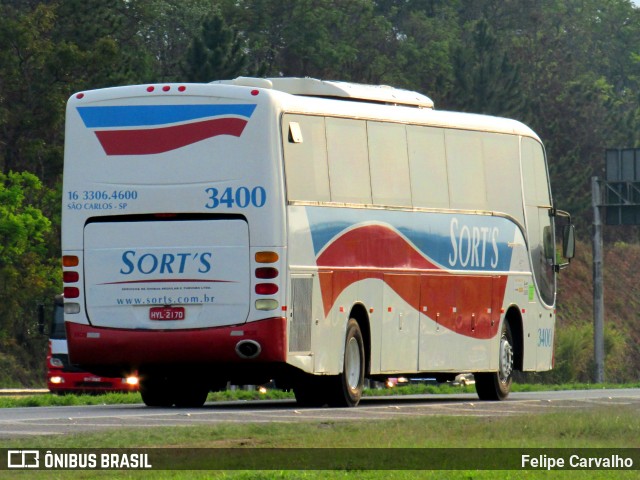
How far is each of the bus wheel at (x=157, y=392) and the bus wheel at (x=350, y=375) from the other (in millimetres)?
2288

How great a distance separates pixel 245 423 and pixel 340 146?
17.7 feet

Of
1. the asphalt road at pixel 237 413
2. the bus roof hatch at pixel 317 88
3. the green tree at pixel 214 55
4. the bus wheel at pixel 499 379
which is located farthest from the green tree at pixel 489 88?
the bus roof hatch at pixel 317 88

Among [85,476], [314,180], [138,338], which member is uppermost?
[314,180]

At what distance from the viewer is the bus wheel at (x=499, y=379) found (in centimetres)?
2628

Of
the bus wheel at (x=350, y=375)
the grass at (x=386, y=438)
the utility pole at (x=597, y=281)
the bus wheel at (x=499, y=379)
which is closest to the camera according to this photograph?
the grass at (x=386, y=438)

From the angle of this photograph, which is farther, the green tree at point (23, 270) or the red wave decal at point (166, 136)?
the green tree at point (23, 270)

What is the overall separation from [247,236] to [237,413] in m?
2.06

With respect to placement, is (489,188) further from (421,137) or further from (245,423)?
(245,423)

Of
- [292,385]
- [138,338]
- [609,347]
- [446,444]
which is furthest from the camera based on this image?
[609,347]

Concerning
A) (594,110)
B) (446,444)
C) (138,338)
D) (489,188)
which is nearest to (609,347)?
(594,110)

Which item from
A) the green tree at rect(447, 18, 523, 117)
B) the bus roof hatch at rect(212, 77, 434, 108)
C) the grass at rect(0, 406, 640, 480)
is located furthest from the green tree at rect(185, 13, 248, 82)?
the grass at rect(0, 406, 640, 480)

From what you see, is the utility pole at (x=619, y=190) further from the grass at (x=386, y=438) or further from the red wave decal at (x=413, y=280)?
the grass at (x=386, y=438)

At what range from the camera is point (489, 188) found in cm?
2588

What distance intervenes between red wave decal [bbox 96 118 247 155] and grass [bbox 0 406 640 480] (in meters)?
4.44
